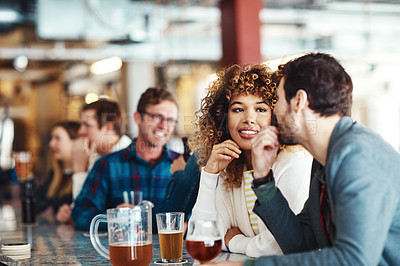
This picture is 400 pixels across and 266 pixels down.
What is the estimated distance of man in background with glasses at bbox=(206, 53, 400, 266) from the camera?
1181 millimetres

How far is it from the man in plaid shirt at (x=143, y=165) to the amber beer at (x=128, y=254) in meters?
1.39

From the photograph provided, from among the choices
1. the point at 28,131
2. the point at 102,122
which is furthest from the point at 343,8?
the point at 102,122

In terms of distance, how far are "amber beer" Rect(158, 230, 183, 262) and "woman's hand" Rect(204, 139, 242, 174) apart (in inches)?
10.2

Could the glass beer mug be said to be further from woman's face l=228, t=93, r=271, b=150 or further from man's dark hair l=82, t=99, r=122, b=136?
man's dark hair l=82, t=99, r=122, b=136

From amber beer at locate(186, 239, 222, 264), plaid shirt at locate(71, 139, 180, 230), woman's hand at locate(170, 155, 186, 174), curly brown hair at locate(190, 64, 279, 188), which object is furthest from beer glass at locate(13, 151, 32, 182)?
amber beer at locate(186, 239, 222, 264)

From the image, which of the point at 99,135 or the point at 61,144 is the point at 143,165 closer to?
the point at 99,135

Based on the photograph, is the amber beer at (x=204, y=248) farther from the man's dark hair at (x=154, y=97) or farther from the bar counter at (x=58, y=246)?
the man's dark hair at (x=154, y=97)

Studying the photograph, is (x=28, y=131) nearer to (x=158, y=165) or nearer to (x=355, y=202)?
(x=158, y=165)

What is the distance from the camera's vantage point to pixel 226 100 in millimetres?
2008

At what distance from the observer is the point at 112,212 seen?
59.9 inches

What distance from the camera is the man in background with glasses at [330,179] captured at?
3.87ft

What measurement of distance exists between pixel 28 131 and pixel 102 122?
600cm

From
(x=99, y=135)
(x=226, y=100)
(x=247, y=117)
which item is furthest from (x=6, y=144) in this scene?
(x=247, y=117)

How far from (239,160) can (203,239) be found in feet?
2.00
